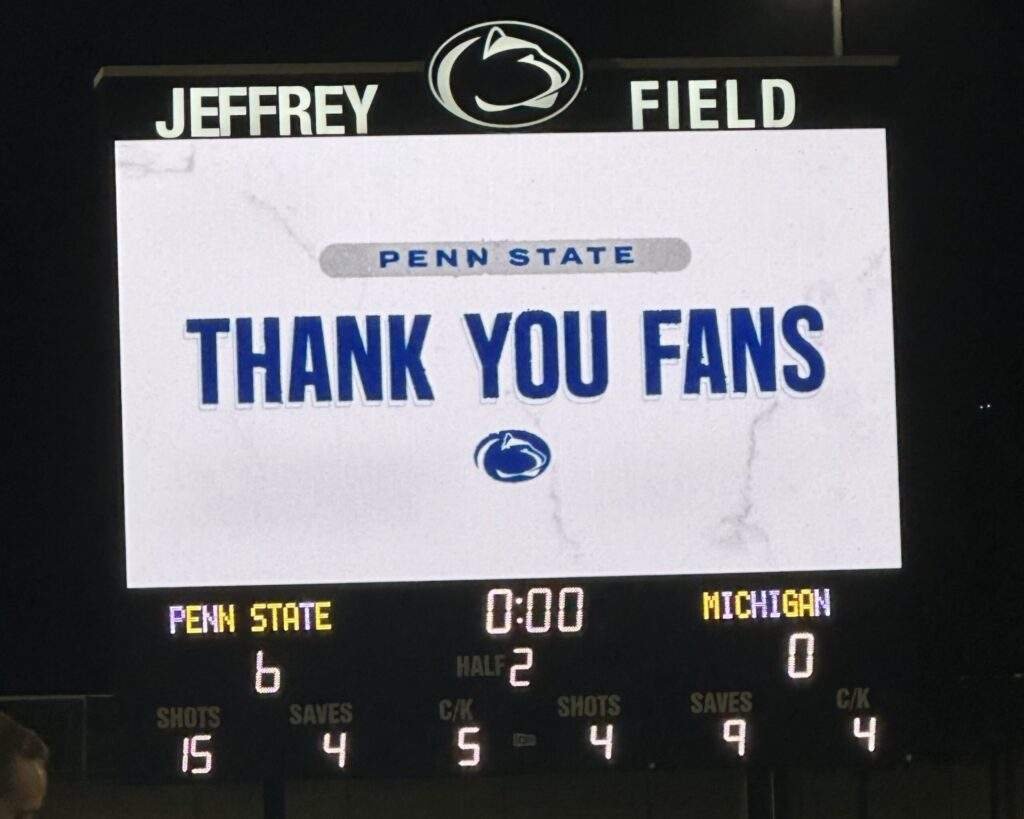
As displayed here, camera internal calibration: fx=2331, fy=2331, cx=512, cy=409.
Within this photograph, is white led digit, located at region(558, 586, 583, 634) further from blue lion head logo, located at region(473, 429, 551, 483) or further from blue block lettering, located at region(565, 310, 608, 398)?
blue block lettering, located at region(565, 310, 608, 398)

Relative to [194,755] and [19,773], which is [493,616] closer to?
[194,755]

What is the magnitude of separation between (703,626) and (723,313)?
114 centimetres

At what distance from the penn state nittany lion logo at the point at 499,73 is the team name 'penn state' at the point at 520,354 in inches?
Result: 29.0

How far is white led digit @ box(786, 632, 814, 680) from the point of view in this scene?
326 inches

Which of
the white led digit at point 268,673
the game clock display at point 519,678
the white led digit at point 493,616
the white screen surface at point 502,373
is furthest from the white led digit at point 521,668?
the white led digit at point 268,673

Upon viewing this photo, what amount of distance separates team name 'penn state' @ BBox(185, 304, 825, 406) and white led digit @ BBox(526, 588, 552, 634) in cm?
70

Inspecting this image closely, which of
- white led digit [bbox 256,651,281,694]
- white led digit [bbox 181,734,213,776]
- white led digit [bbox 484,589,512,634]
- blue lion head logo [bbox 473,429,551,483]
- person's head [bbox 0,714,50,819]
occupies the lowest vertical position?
white led digit [bbox 181,734,213,776]

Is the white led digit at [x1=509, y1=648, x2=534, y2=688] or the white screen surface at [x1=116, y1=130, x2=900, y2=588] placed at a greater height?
the white screen surface at [x1=116, y1=130, x2=900, y2=588]

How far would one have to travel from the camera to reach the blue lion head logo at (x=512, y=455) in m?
8.37

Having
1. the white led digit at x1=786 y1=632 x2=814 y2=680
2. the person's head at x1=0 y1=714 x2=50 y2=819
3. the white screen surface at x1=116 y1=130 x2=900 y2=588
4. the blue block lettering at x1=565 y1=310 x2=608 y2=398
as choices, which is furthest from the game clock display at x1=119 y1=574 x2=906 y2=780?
the person's head at x1=0 y1=714 x2=50 y2=819

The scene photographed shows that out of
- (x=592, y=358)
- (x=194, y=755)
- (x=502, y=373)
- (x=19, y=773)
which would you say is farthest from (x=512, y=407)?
(x=19, y=773)

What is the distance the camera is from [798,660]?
8.29m

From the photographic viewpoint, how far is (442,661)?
324 inches

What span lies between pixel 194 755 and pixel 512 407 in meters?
1.67
